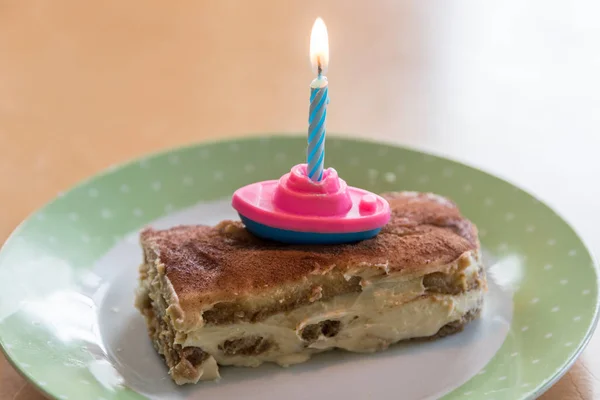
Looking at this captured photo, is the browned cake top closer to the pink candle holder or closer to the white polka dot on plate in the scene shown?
the pink candle holder

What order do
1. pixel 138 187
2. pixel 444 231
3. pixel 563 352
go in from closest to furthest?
pixel 563 352
pixel 444 231
pixel 138 187

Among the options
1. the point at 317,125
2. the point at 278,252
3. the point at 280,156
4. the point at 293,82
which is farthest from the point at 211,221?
the point at 293,82

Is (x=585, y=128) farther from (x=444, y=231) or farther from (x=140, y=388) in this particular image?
(x=140, y=388)

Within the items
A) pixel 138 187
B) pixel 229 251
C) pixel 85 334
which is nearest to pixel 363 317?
pixel 229 251

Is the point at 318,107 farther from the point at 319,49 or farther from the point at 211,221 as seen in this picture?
the point at 211,221

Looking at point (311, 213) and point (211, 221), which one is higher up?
point (311, 213)

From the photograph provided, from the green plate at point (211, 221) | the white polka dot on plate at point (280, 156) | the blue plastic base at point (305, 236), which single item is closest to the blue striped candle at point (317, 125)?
the blue plastic base at point (305, 236)
